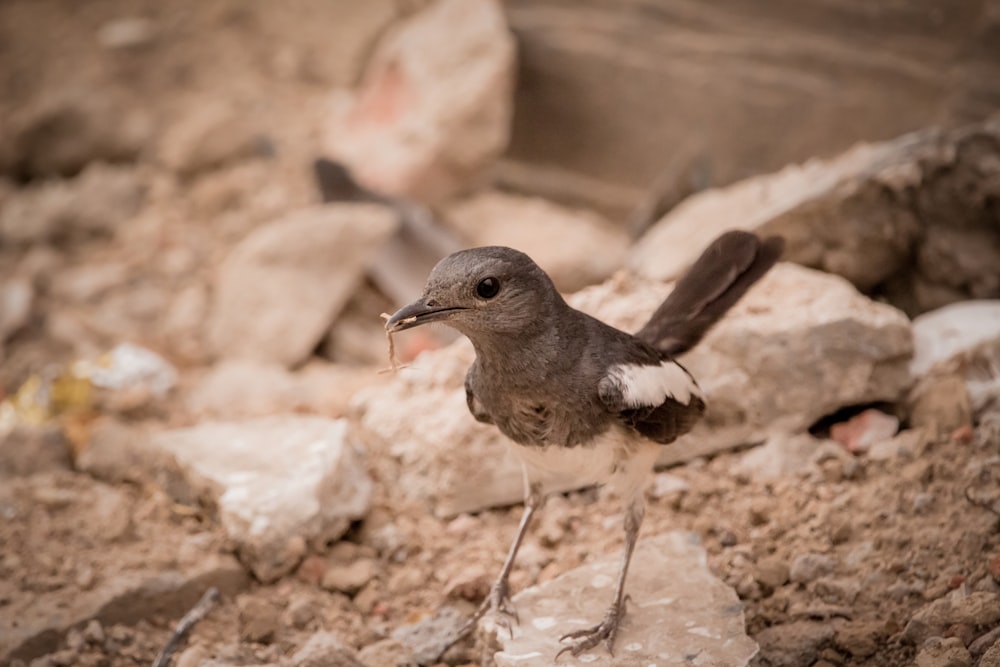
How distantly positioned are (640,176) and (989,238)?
275 centimetres

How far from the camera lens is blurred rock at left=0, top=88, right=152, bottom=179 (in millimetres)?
7715

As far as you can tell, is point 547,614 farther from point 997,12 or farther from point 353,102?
point 353,102

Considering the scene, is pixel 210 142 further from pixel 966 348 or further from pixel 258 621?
pixel 966 348

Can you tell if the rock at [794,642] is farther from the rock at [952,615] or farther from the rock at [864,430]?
the rock at [864,430]

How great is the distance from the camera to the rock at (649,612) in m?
3.31

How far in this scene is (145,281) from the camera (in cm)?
684

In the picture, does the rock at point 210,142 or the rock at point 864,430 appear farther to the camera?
the rock at point 210,142

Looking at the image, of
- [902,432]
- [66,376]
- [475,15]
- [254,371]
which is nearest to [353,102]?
[475,15]

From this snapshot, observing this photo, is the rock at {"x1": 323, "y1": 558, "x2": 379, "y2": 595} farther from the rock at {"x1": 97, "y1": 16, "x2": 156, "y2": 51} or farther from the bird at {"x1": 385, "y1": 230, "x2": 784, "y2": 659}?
the rock at {"x1": 97, "y1": 16, "x2": 156, "y2": 51}

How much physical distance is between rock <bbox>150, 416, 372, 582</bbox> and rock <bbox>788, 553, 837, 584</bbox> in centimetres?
167

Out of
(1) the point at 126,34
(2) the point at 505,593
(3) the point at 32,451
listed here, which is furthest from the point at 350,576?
(1) the point at 126,34

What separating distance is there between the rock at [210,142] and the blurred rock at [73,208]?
0.34 m

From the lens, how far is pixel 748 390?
442cm

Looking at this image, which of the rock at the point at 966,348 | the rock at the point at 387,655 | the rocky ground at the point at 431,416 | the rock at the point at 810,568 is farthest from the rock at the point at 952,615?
the rock at the point at 387,655
